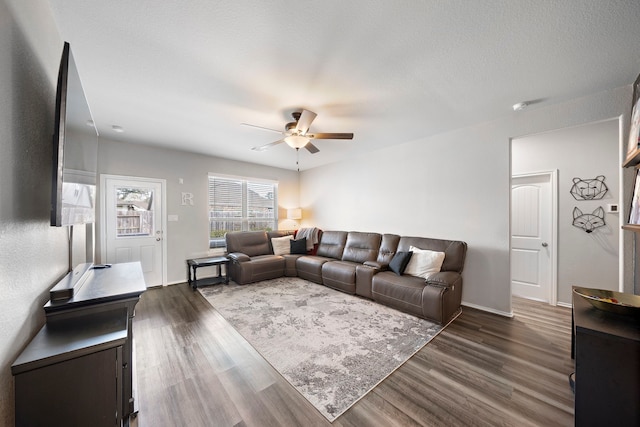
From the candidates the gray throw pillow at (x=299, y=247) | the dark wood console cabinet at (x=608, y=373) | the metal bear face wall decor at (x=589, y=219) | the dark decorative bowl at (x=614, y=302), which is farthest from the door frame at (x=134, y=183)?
the metal bear face wall decor at (x=589, y=219)

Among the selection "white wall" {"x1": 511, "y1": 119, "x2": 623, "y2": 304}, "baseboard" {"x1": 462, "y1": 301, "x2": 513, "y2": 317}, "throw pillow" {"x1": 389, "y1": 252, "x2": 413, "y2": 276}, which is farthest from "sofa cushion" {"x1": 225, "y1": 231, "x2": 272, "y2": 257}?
"white wall" {"x1": 511, "y1": 119, "x2": 623, "y2": 304}

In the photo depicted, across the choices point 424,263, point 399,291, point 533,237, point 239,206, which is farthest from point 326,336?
point 239,206

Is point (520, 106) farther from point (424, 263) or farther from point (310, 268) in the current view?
point (310, 268)

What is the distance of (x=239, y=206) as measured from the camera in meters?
5.40

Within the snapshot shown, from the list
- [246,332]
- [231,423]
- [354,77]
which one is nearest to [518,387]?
[231,423]

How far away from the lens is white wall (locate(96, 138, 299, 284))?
12.8ft

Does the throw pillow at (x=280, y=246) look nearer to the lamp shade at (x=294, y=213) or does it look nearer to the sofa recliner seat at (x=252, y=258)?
the sofa recliner seat at (x=252, y=258)

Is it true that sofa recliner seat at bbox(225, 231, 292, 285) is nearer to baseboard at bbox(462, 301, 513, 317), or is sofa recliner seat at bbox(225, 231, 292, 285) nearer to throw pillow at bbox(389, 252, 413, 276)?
throw pillow at bbox(389, 252, 413, 276)

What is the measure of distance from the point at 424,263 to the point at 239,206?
13.5 ft

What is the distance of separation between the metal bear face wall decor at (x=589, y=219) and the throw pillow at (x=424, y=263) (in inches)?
75.8

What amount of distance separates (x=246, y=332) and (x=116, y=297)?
149 cm

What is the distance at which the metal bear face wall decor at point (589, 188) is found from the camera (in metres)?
3.03

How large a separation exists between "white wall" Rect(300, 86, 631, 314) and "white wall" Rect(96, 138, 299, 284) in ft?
11.0

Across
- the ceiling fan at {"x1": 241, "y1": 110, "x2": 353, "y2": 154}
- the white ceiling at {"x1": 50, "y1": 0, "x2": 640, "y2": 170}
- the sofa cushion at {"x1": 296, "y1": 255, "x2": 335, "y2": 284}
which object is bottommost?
the sofa cushion at {"x1": 296, "y1": 255, "x2": 335, "y2": 284}
